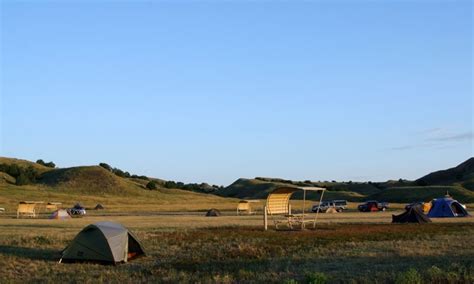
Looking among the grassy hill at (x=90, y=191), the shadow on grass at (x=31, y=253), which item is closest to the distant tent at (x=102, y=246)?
the shadow on grass at (x=31, y=253)

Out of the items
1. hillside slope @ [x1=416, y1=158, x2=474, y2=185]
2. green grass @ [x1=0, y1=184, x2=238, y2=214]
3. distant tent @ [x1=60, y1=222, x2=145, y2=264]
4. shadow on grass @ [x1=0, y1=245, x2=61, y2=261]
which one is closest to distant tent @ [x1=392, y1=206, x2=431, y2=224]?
distant tent @ [x1=60, y1=222, x2=145, y2=264]

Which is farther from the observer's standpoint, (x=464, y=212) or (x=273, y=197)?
(x=464, y=212)

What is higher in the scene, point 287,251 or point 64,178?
point 64,178

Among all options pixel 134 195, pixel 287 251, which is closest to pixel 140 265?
pixel 287 251

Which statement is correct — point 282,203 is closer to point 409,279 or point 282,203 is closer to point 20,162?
point 409,279

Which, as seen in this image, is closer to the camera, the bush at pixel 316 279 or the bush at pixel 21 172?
the bush at pixel 316 279

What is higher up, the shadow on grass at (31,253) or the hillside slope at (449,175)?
the hillside slope at (449,175)

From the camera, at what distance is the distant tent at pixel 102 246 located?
21.6 metres

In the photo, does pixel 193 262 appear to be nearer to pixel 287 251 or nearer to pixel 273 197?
pixel 287 251

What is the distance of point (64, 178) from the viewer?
391 ft

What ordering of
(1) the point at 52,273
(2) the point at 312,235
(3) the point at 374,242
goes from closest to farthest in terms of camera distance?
1. (1) the point at 52,273
2. (3) the point at 374,242
3. (2) the point at 312,235

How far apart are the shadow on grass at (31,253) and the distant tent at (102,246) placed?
0.96 meters

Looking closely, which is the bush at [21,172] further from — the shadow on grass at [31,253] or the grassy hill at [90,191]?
the shadow on grass at [31,253]

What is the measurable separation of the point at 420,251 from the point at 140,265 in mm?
9654
